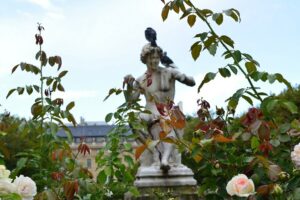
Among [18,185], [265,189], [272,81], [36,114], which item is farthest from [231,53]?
[36,114]

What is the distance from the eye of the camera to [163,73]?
7.16 meters

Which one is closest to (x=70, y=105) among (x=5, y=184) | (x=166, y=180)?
(x=5, y=184)

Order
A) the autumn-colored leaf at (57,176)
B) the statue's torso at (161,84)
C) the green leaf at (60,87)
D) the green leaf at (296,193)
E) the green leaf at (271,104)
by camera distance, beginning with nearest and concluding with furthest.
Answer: the green leaf at (296,193) → the green leaf at (271,104) → the autumn-colored leaf at (57,176) → the green leaf at (60,87) → the statue's torso at (161,84)

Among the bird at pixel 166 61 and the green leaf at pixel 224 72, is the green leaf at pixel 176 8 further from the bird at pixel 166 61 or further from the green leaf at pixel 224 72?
the bird at pixel 166 61

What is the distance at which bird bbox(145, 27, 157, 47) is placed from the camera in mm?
7145

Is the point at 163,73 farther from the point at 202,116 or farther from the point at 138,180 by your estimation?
the point at 202,116

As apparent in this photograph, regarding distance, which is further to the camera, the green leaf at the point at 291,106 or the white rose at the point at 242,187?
the green leaf at the point at 291,106

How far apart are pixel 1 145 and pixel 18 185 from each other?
72cm

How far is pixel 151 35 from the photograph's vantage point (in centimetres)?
717

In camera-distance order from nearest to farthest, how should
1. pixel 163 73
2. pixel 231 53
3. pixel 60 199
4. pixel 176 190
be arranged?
pixel 231 53 < pixel 60 199 < pixel 176 190 < pixel 163 73

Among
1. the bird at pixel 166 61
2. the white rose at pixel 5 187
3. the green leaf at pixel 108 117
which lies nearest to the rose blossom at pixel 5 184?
the white rose at pixel 5 187

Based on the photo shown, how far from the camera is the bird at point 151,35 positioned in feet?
23.4

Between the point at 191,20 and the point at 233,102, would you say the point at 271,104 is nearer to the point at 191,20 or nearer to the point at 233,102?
the point at 233,102

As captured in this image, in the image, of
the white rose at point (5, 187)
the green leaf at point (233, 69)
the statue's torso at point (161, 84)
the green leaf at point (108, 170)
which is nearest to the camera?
the white rose at point (5, 187)
